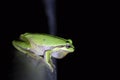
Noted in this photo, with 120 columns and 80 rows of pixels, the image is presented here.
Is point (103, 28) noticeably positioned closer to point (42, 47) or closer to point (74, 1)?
point (74, 1)

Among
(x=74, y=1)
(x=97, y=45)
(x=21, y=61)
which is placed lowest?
(x=21, y=61)

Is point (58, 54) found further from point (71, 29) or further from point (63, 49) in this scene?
point (71, 29)

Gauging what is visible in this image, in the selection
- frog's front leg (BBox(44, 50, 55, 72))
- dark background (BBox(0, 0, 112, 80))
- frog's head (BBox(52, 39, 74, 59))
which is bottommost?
frog's front leg (BBox(44, 50, 55, 72))

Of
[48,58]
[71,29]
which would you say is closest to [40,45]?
[48,58]

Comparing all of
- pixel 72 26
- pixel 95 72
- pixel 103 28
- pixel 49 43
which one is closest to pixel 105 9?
pixel 103 28

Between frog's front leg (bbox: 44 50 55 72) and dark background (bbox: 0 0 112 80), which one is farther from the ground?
dark background (bbox: 0 0 112 80)
